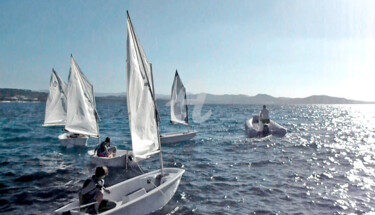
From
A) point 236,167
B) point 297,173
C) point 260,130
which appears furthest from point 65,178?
point 260,130

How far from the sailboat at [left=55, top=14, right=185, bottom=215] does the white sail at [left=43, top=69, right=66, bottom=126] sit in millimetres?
22929

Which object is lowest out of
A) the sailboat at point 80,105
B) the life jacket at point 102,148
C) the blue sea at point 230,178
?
the blue sea at point 230,178

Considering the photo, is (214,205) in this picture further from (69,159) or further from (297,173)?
(69,159)

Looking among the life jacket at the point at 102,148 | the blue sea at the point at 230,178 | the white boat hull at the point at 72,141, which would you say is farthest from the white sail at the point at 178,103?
the life jacket at the point at 102,148

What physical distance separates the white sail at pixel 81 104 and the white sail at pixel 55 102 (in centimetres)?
902

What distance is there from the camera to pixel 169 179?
1288 centimetres

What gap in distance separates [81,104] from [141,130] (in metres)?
13.1

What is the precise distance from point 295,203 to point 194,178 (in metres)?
6.02

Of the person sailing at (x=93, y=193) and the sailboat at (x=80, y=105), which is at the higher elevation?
the sailboat at (x=80, y=105)

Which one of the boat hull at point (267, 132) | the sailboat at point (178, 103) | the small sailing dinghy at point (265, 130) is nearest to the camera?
the sailboat at point (178, 103)

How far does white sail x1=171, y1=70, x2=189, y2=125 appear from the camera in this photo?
3259 cm

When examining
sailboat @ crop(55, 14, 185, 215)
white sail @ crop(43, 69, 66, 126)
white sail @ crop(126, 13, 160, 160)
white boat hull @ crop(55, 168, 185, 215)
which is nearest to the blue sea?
white boat hull @ crop(55, 168, 185, 215)

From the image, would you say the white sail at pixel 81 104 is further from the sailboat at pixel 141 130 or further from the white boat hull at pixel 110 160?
the sailboat at pixel 141 130

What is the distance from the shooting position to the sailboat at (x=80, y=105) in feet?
76.7
